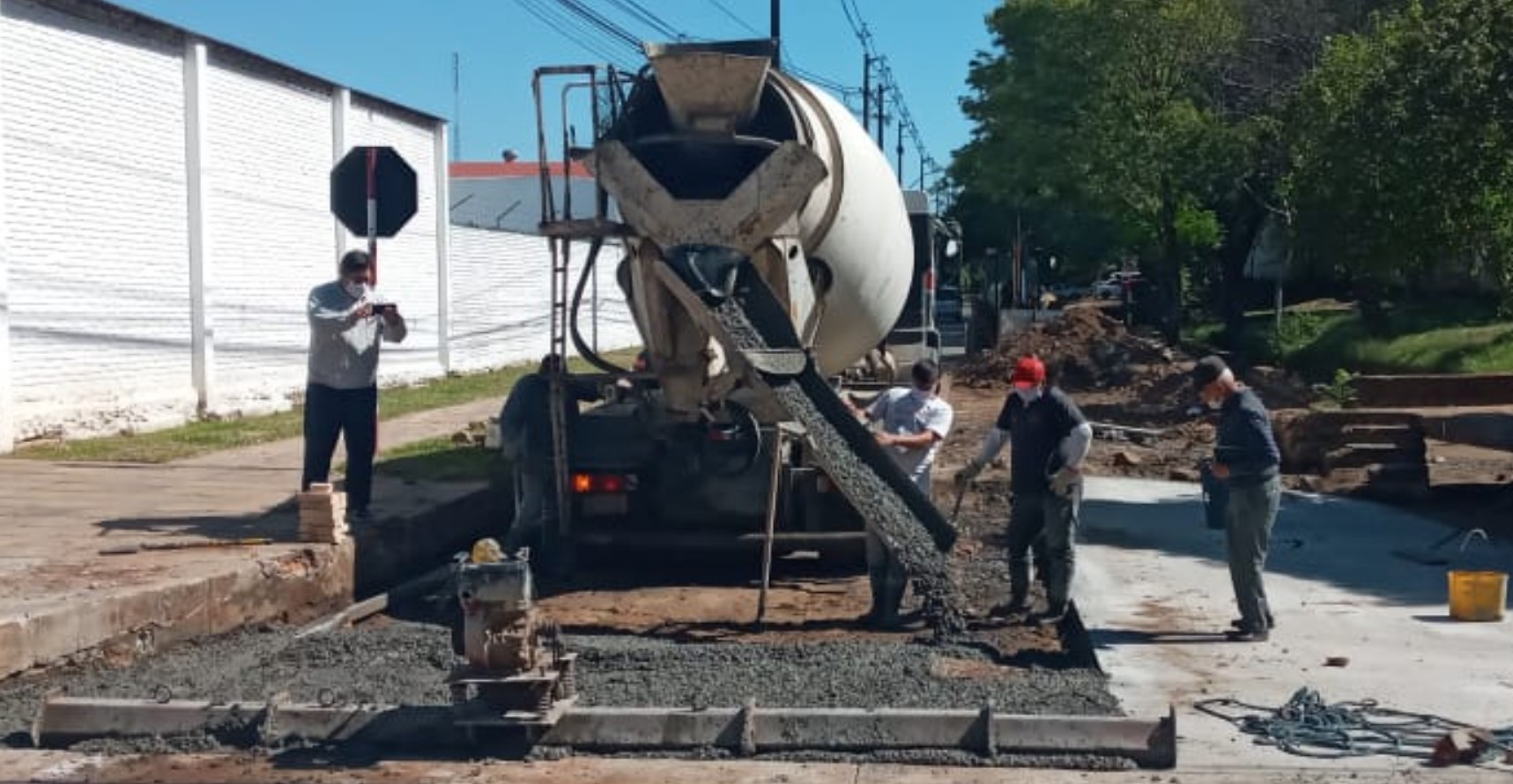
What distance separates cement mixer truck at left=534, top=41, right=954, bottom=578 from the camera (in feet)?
33.0

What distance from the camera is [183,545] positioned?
10797mm

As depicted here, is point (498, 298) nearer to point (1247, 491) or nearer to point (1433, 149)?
point (1433, 149)

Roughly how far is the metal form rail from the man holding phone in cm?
399

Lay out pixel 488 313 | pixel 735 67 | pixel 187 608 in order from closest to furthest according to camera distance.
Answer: pixel 187 608 → pixel 735 67 → pixel 488 313

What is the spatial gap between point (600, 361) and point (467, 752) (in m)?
4.92

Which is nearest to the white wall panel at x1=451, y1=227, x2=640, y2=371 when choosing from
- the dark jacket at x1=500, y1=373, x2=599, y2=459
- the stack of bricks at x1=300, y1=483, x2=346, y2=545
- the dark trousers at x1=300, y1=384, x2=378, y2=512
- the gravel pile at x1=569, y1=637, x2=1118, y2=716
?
the dark trousers at x1=300, y1=384, x2=378, y2=512

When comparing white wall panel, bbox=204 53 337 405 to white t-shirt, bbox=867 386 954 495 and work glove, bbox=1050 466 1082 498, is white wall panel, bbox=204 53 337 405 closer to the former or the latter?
white t-shirt, bbox=867 386 954 495

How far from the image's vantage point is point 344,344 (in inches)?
452

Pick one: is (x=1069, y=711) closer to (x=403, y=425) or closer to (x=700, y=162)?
(x=700, y=162)

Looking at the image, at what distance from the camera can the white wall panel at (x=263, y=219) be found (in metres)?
21.7

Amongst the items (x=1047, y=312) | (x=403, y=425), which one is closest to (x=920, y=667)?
(x=403, y=425)

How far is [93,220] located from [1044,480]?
12.5 m

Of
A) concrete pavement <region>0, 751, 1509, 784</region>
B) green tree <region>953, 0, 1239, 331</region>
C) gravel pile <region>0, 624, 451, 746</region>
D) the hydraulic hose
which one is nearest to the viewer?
concrete pavement <region>0, 751, 1509, 784</region>

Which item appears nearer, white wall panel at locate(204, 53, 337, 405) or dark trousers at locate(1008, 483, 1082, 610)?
dark trousers at locate(1008, 483, 1082, 610)
